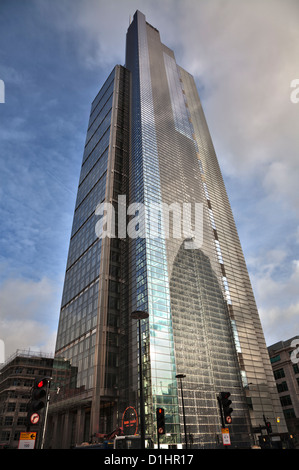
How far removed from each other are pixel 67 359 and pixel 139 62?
87399 millimetres

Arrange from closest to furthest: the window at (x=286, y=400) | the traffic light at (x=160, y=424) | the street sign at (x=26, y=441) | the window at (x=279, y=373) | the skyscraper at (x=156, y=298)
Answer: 1. the street sign at (x=26, y=441)
2. the traffic light at (x=160, y=424)
3. the skyscraper at (x=156, y=298)
4. the window at (x=286, y=400)
5. the window at (x=279, y=373)

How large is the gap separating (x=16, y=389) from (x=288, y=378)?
7322 centimetres

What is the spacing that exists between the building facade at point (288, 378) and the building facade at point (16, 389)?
2462 inches

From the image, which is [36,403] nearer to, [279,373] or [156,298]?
[156,298]

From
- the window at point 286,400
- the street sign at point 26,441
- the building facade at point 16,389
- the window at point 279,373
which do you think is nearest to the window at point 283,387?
the window at point 279,373

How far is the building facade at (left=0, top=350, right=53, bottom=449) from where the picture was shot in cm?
7812

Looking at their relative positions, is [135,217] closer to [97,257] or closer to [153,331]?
[97,257]

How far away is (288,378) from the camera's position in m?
80.8

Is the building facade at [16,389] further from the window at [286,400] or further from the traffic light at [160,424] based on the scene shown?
the traffic light at [160,424]

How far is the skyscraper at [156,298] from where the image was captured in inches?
1910

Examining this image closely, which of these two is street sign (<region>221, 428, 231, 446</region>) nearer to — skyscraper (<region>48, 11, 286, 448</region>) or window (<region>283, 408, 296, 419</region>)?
skyscraper (<region>48, 11, 286, 448</region>)

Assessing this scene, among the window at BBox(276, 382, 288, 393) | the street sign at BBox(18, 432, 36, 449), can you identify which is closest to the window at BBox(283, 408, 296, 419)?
the window at BBox(276, 382, 288, 393)
